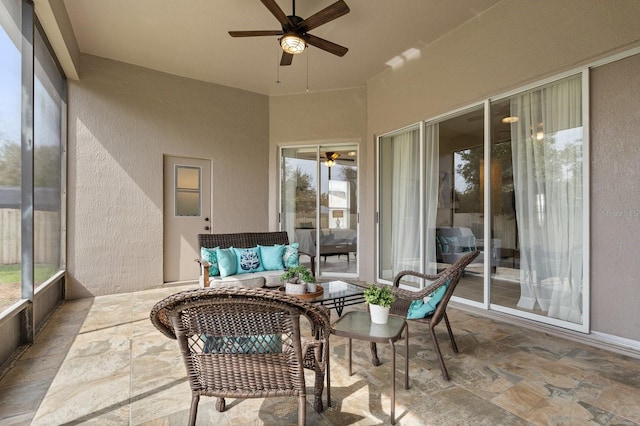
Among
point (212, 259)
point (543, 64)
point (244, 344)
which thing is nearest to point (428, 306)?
point (244, 344)

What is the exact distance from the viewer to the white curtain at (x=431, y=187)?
14.5ft

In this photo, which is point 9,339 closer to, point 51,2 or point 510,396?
point 51,2

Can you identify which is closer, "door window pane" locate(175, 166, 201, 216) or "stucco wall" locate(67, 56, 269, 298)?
"stucco wall" locate(67, 56, 269, 298)

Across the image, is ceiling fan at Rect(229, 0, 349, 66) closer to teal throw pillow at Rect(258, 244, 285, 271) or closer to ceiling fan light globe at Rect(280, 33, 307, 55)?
ceiling fan light globe at Rect(280, 33, 307, 55)

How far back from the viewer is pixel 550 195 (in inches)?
125

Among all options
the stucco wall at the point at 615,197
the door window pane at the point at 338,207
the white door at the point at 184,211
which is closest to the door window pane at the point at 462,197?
the stucco wall at the point at 615,197

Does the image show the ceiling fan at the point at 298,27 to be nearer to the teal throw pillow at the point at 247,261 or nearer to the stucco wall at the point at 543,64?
the stucco wall at the point at 543,64

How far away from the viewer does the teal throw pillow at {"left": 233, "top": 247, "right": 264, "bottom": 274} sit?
3.93 m

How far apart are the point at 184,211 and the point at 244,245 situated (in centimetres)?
164

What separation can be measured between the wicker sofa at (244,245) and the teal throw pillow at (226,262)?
7 centimetres

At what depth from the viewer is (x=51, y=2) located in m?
2.99

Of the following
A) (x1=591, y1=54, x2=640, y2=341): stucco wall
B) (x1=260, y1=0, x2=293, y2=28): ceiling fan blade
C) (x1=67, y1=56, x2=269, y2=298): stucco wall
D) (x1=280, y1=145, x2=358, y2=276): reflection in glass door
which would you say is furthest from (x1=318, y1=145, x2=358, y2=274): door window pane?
(x1=591, y1=54, x2=640, y2=341): stucco wall

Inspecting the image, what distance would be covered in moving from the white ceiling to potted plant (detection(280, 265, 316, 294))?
9.20ft

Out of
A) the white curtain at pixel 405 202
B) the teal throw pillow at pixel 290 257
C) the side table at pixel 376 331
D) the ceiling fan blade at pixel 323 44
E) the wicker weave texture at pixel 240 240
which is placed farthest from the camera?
the white curtain at pixel 405 202
